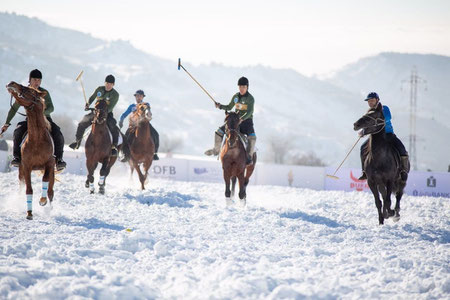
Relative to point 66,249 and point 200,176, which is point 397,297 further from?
point 200,176

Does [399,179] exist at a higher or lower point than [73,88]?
lower

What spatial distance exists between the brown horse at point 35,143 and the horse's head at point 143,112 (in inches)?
243

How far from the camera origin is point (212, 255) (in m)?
7.23

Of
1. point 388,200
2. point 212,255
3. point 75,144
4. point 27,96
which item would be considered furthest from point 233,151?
point 212,255

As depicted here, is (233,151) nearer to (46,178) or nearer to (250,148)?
(250,148)

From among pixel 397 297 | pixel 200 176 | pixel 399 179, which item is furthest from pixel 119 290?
pixel 200 176

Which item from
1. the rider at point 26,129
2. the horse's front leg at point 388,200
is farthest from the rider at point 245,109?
the rider at point 26,129

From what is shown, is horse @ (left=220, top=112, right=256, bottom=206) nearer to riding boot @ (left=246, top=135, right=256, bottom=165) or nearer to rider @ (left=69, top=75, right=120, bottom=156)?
riding boot @ (left=246, top=135, right=256, bottom=165)

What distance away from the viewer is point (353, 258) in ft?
23.6

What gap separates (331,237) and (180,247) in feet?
10.3

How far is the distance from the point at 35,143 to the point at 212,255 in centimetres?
468

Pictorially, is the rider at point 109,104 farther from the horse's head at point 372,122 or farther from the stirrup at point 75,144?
the horse's head at point 372,122

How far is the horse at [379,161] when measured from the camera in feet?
36.9

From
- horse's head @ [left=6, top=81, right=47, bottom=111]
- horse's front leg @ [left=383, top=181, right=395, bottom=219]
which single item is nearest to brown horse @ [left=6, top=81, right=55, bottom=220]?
horse's head @ [left=6, top=81, right=47, bottom=111]
